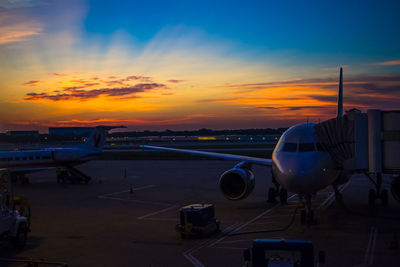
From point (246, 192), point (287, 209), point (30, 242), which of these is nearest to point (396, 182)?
point (287, 209)

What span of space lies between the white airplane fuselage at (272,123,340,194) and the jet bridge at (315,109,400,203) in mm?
535

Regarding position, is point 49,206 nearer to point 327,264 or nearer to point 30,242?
point 30,242

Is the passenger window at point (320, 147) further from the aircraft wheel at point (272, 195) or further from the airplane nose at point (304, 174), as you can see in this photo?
the aircraft wheel at point (272, 195)

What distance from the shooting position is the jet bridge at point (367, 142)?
15203mm

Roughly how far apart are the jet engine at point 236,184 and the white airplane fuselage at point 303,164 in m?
3.00

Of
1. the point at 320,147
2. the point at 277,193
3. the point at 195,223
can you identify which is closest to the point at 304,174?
the point at 320,147

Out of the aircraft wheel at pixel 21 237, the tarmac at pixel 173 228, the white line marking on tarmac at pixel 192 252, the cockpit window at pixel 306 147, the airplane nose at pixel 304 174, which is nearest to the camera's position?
the white line marking on tarmac at pixel 192 252

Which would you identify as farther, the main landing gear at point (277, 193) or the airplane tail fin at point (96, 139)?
the airplane tail fin at point (96, 139)

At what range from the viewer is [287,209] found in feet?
67.2

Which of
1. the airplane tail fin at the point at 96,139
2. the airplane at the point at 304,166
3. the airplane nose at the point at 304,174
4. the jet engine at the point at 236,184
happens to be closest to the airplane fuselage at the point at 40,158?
the airplane tail fin at the point at 96,139

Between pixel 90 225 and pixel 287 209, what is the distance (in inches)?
397

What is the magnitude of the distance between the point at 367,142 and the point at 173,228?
885 cm

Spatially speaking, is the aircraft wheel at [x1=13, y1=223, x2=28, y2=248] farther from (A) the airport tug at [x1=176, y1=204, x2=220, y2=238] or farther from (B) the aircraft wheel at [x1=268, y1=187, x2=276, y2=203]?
(B) the aircraft wheel at [x1=268, y1=187, x2=276, y2=203]

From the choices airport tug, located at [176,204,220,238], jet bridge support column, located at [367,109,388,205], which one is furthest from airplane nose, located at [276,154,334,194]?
airport tug, located at [176,204,220,238]
